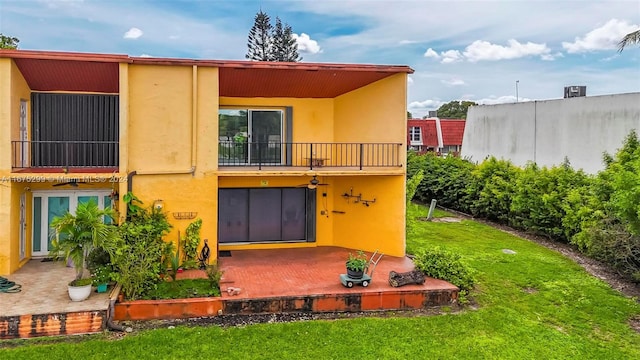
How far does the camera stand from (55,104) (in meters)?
13.1

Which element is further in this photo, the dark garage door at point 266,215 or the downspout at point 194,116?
the dark garage door at point 266,215

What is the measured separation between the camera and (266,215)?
15.8 meters

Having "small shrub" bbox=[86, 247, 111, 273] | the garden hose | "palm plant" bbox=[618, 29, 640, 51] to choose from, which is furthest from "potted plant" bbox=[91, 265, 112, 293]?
"palm plant" bbox=[618, 29, 640, 51]

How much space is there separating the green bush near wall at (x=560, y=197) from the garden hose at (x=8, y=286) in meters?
13.6

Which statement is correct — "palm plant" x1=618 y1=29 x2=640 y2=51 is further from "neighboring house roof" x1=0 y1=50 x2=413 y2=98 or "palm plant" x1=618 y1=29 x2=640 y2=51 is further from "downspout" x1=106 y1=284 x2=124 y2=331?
"downspout" x1=106 y1=284 x2=124 y2=331

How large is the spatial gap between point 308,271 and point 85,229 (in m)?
5.57

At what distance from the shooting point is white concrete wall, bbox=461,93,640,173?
21.3m

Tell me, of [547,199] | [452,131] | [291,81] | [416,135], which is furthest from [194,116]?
[452,131]

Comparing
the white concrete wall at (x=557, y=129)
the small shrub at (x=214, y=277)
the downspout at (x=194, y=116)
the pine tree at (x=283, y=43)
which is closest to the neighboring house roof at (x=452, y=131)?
the white concrete wall at (x=557, y=129)

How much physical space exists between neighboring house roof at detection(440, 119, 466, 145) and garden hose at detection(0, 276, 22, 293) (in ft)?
134

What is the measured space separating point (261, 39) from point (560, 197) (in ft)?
104

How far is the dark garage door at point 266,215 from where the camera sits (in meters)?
15.5

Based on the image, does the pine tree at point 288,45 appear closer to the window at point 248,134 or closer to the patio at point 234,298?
the window at point 248,134

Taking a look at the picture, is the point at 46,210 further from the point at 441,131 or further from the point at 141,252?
the point at 441,131
